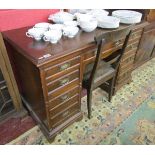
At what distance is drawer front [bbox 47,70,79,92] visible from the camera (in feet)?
3.57

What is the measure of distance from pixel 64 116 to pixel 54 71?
0.50 meters

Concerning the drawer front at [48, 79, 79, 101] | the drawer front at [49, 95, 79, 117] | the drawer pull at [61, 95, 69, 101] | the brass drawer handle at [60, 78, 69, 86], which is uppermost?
the brass drawer handle at [60, 78, 69, 86]

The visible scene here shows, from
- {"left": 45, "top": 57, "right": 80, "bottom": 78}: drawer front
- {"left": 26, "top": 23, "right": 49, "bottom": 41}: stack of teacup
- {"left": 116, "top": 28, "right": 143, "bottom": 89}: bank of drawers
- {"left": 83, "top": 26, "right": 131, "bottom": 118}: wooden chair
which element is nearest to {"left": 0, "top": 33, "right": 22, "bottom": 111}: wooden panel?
{"left": 26, "top": 23, "right": 49, "bottom": 41}: stack of teacup

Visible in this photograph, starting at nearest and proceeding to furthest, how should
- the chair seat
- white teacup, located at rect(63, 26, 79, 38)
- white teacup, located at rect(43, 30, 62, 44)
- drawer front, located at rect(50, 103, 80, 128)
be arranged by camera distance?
white teacup, located at rect(43, 30, 62, 44) < white teacup, located at rect(63, 26, 79, 38) < drawer front, located at rect(50, 103, 80, 128) < the chair seat

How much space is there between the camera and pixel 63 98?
1248mm

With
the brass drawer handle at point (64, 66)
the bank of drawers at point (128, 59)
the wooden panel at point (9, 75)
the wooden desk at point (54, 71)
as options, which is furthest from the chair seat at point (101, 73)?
the wooden panel at point (9, 75)

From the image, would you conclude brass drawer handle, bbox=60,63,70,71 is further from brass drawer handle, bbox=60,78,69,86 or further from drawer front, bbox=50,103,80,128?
drawer front, bbox=50,103,80,128

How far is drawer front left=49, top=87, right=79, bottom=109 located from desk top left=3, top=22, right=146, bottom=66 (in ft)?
1.14

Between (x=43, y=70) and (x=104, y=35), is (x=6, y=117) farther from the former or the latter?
(x=104, y=35)

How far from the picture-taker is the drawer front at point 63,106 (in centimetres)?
125

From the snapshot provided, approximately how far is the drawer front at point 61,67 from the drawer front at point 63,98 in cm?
23

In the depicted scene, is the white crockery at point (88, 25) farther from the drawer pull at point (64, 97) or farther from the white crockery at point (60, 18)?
the drawer pull at point (64, 97)

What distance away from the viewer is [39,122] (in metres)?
1.40

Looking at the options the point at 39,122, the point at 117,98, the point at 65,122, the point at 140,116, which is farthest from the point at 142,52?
the point at 39,122
